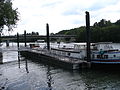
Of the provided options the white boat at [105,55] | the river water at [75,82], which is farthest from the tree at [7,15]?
the white boat at [105,55]

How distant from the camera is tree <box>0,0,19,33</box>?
19.1 meters

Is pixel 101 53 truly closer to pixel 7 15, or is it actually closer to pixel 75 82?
pixel 75 82

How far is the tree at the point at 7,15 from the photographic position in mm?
19141

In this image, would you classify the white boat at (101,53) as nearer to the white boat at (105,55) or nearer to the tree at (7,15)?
the white boat at (105,55)

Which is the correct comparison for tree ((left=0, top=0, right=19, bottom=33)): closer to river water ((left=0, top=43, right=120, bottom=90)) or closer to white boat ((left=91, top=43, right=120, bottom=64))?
river water ((left=0, top=43, right=120, bottom=90))

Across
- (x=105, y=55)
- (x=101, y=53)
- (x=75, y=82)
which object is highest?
(x=101, y=53)

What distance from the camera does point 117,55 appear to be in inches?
1604

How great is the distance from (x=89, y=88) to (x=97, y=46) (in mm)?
18410

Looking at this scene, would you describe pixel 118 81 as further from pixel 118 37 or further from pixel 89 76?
pixel 118 37

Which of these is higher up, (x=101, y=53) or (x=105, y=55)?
(x=101, y=53)

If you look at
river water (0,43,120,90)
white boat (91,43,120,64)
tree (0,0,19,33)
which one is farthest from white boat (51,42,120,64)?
tree (0,0,19,33)

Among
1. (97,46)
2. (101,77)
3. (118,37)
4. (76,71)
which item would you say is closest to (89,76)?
(101,77)

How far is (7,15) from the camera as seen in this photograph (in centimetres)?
1925

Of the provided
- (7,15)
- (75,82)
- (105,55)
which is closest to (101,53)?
(105,55)
